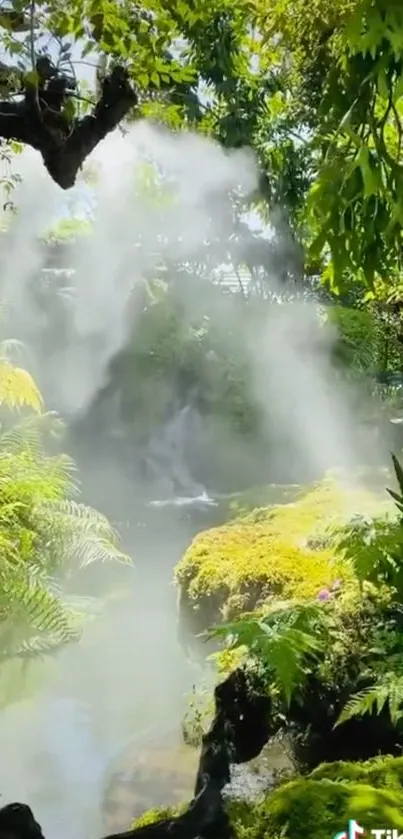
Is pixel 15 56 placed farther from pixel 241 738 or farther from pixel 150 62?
pixel 241 738

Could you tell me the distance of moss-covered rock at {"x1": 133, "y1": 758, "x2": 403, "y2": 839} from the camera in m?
1.15

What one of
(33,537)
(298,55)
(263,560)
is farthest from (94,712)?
(298,55)

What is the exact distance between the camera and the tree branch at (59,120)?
165 cm

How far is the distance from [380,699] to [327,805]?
1.53 ft

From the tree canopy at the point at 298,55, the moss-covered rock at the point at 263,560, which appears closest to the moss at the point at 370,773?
the tree canopy at the point at 298,55

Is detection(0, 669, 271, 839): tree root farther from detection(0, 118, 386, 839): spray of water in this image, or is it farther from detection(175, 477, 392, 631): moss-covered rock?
detection(0, 118, 386, 839): spray of water

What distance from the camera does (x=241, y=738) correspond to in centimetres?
175

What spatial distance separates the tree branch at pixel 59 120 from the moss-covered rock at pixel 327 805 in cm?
138

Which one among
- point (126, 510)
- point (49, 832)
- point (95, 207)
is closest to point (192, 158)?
point (95, 207)

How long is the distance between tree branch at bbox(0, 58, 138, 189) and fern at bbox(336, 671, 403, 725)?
1.37m

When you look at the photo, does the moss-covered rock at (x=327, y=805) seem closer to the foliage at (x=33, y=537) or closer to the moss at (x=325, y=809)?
the moss at (x=325, y=809)

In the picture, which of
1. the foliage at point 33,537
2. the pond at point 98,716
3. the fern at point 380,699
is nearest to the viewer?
the fern at point 380,699

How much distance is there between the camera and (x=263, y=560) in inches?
138

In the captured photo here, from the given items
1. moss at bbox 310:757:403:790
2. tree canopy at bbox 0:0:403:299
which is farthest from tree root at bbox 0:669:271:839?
tree canopy at bbox 0:0:403:299
